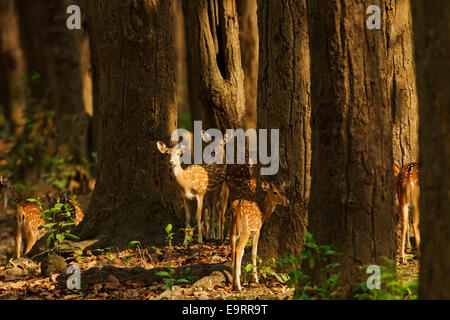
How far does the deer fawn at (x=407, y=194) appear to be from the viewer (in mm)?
9273

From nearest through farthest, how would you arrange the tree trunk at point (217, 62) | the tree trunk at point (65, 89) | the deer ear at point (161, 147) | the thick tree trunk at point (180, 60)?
1. the deer ear at point (161, 147)
2. the tree trunk at point (217, 62)
3. the tree trunk at point (65, 89)
4. the thick tree trunk at point (180, 60)

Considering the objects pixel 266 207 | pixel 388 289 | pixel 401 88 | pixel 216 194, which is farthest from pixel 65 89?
pixel 388 289

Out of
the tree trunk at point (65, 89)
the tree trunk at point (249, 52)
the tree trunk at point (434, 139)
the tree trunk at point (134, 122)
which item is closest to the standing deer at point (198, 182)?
the tree trunk at point (134, 122)

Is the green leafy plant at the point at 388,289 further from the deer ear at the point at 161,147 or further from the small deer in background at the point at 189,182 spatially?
the deer ear at the point at 161,147

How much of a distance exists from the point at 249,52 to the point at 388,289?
11.4 m

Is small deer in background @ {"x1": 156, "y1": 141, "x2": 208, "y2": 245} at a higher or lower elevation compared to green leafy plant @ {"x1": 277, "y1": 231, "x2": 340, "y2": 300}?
higher

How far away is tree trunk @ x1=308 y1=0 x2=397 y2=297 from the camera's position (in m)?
7.23

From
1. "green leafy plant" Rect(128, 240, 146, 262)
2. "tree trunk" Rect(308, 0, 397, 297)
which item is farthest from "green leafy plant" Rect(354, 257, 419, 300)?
"green leafy plant" Rect(128, 240, 146, 262)

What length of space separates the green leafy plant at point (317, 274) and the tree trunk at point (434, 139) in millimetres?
1368

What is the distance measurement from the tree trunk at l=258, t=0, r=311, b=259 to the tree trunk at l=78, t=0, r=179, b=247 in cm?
241

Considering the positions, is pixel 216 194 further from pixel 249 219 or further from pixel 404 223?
pixel 404 223

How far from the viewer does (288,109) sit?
885 centimetres

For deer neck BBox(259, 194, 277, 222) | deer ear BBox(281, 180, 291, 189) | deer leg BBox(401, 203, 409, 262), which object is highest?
deer ear BBox(281, 180, 291, 189)

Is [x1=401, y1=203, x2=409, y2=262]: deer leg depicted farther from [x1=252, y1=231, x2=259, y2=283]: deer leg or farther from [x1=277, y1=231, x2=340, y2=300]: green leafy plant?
[x1=277, y1=231, x2=340, y2=300]: green leafy plant
